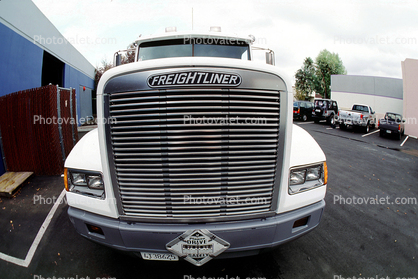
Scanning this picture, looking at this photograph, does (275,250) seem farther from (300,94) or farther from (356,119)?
(300,94)

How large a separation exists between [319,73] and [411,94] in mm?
27970

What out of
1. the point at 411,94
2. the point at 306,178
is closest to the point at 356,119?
the point at 411,94

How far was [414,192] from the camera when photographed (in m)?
5.06

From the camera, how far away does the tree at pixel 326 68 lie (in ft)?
131

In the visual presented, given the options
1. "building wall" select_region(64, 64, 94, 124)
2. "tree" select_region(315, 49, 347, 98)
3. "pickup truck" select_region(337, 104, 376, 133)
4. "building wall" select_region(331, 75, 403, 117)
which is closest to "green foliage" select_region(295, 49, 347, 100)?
"tree" select_region(315, 49, 347, 98)

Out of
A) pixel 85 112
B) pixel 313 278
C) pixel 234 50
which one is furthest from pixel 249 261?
pixel 85 112

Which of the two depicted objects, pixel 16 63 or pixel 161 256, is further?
pixel 16 63

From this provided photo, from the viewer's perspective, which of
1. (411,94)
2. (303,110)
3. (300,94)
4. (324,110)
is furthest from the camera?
(300,94)

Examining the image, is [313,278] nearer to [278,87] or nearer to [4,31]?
[278,87]

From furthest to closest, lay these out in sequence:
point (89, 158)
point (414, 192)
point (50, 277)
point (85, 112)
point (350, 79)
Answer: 1. point (350, 79)
2. point (85, 112)
3. point (414, 192)
4. point (50, 277)
5. point (89, 158)

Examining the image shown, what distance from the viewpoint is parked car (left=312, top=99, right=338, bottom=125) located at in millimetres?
19062

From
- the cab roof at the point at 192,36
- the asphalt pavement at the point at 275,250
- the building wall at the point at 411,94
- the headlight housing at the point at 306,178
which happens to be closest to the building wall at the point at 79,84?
the asphalt pavement at the point at 275,250

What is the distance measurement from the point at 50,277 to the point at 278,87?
136 inches

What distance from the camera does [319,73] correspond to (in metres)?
41.4
